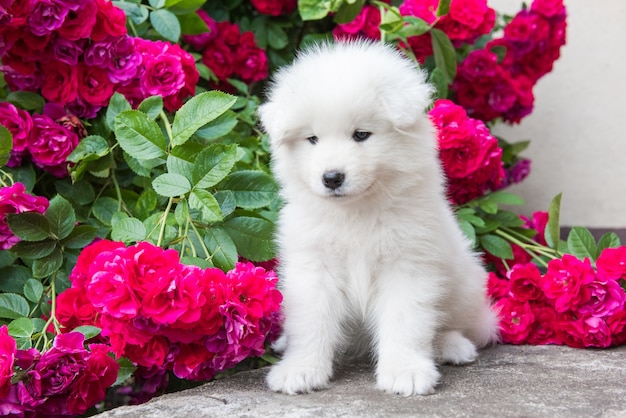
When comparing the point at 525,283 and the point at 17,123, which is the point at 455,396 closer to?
the point at 525,283

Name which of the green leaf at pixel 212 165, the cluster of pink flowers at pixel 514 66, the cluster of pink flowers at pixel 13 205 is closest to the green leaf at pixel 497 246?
the cluster of pink flowers at pixel 514 66

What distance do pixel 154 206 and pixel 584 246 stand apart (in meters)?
1.82

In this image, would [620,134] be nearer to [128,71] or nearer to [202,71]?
[202,71]

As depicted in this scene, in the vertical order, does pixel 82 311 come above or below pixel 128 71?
below

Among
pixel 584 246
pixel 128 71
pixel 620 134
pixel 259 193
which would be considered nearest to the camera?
pixel 259 193

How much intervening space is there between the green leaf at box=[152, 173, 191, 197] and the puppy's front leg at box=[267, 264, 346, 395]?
1.56 feet

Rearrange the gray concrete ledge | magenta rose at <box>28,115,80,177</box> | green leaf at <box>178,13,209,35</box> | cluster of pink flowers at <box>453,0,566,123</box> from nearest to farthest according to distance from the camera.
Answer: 1. the gray concrete ledge
2. magenta rose at <box>28,115,80,177</box>
3. green leaf at <box>178,13,209,35</box>
4. cluster of pink flowers at <box>453,0,566,123</box>

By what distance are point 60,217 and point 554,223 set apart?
78.0 inches

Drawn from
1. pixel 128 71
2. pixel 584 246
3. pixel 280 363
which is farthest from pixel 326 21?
pixel 280 363

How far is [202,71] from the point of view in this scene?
3.48m

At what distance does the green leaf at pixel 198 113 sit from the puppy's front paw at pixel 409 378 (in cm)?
101

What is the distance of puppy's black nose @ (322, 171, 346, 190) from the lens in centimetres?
228

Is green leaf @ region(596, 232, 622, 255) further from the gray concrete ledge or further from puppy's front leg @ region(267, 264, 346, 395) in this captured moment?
puppy's front leg @ region(267, 264, 346, 395)

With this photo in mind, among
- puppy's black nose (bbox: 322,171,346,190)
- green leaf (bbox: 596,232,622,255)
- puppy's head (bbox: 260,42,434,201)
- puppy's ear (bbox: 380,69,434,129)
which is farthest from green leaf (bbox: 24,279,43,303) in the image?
green leaf (bbox: 596,232,622,255)
